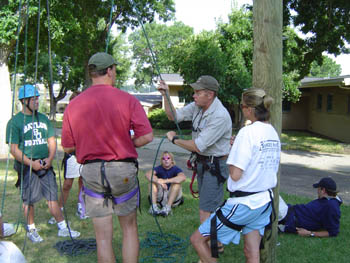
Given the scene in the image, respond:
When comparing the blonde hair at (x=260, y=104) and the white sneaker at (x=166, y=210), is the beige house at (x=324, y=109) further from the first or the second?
the blonde hair at (x=260, y=104)

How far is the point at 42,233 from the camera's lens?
15.6ft

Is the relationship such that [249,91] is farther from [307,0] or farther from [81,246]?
[307,0]

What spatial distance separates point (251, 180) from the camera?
2617 millimetres

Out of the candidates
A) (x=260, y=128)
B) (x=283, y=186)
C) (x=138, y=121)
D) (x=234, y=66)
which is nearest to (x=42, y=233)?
(x=138, y=121)

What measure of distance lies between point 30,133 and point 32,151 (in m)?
0.22

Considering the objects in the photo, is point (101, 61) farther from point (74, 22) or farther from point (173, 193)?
point (74, 22)

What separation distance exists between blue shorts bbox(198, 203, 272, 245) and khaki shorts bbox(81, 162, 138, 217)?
2.25ft

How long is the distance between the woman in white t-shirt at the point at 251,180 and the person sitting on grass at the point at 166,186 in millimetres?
2835

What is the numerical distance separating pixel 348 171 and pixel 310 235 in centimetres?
602

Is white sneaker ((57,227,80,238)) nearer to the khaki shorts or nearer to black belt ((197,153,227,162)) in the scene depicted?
the khaki shorts

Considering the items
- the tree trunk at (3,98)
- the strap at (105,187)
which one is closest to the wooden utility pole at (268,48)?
the strap at (105,187)

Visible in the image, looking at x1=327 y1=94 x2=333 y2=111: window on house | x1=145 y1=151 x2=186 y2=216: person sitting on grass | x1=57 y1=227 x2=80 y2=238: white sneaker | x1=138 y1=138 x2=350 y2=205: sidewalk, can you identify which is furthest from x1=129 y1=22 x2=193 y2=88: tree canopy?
x1=57 y1=227 x2=80 y2=238: white sneaker

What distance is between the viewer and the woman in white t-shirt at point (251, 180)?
2.58 metres

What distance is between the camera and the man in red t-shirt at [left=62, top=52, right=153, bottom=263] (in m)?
2.74
